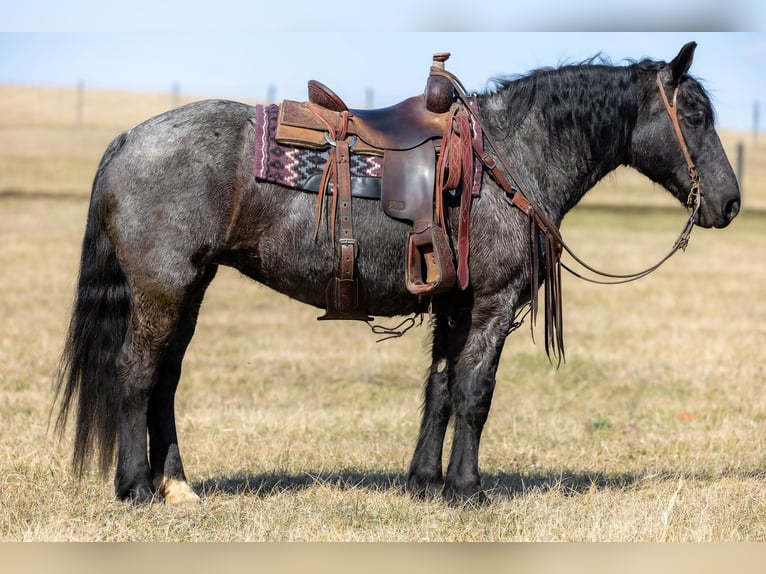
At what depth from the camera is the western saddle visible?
5531 millimetres

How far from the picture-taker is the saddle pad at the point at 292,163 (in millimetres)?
5523

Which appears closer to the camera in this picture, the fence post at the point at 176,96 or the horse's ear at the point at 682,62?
the horse's ear at the point at 682,62

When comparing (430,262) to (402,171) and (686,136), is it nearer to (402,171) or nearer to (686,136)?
(402,171)

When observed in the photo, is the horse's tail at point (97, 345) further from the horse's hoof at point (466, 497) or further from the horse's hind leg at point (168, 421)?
the horse's hoof at point (466, 497)

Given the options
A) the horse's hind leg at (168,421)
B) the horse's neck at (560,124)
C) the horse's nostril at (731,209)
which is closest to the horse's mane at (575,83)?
the horse's neck at (560,124)

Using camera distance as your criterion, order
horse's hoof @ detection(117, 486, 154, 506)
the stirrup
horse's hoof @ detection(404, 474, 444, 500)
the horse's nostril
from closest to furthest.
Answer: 1. the stirrup
2. horse's hoof @ detection(117, 486, 154, 506)
3. the horse's nostril
4. horse's hoof @ detection(404, 474, 444, 500)

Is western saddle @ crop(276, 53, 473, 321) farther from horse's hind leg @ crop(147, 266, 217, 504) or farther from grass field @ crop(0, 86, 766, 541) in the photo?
grass field @ crop(0, 86, 766, 541)

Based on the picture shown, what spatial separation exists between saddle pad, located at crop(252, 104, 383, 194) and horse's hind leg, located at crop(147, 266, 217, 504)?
0.76 meters

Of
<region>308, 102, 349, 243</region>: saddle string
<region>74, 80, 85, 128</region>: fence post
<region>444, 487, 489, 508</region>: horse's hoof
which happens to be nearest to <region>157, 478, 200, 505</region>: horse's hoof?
<region>444, 487, 489, 508</region>: horse's hoof

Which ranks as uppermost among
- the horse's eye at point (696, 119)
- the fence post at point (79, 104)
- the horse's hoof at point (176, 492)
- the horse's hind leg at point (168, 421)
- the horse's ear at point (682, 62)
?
the fence post at point (79, 104)

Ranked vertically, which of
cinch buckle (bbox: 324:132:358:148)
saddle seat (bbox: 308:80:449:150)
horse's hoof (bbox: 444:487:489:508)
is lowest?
horse's hoof (bbox: 444:487:489:508)

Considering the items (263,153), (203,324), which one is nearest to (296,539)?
(263,153)

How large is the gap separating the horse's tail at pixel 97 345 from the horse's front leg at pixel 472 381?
77.8 inches

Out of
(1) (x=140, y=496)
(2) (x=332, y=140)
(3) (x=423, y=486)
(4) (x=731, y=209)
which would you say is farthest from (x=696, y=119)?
(1) (x=140, y=496)
